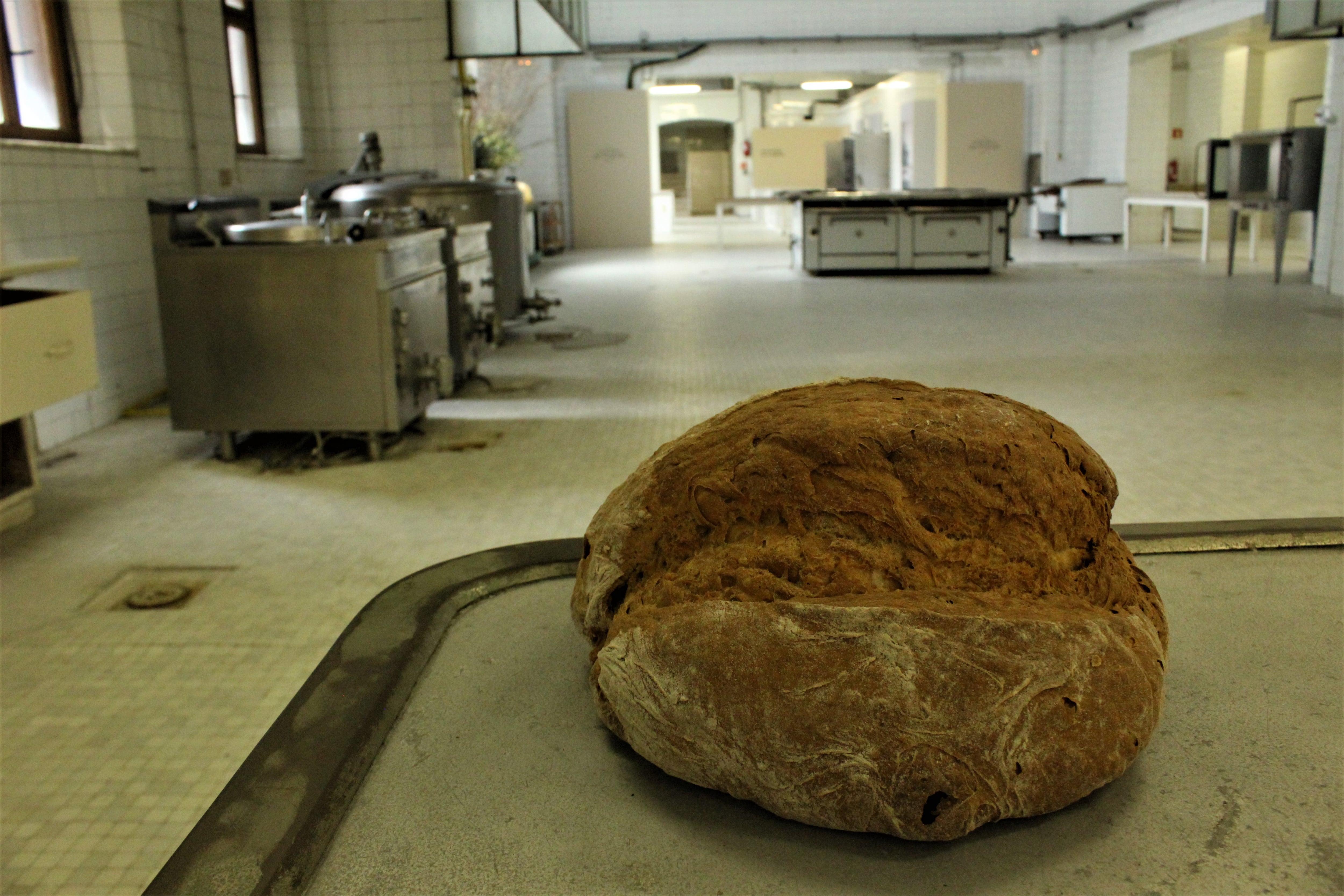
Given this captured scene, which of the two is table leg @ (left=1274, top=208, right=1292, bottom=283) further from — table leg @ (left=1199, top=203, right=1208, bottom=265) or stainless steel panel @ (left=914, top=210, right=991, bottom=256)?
stainless steel panel @ (left=914, top=210, right=991, bottom=256)

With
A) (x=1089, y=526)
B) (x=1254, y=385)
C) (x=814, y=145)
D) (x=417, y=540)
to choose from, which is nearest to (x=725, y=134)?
(x=814, y=145)

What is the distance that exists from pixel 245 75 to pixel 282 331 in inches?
161

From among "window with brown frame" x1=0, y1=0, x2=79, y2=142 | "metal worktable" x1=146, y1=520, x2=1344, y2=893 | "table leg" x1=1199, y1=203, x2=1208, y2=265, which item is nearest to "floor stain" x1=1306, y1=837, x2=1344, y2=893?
"metal worktable" x1=146, y1=520, x2=1344, y2=893

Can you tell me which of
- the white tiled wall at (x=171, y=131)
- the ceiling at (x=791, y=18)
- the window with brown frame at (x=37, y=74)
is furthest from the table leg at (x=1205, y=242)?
the window with brown frame at (x=37, y=74)

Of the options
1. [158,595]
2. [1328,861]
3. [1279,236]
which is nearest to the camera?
[1328,861]

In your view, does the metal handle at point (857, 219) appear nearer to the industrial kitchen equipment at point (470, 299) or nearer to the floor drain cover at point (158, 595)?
the industrial kitchen equipment at point (470, 299)

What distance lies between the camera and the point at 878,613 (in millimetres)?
890

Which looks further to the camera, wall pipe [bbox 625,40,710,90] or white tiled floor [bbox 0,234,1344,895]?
wall pipe [bbox 625,40,710,90]

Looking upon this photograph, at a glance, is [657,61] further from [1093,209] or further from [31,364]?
[31,364]

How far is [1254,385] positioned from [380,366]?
3.71m

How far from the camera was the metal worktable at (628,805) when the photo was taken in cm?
81

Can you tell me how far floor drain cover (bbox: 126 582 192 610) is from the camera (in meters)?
2.64

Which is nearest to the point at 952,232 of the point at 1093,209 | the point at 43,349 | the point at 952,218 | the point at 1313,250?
the point at 952,218

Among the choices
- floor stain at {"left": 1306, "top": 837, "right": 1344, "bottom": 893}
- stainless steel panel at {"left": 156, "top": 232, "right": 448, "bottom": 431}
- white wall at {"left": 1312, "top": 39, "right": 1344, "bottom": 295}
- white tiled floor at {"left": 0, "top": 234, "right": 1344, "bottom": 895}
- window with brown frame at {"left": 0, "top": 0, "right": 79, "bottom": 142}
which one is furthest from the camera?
white wall at {"left": 1312, "top": 39, "right": 1344, "bottom": 295}
